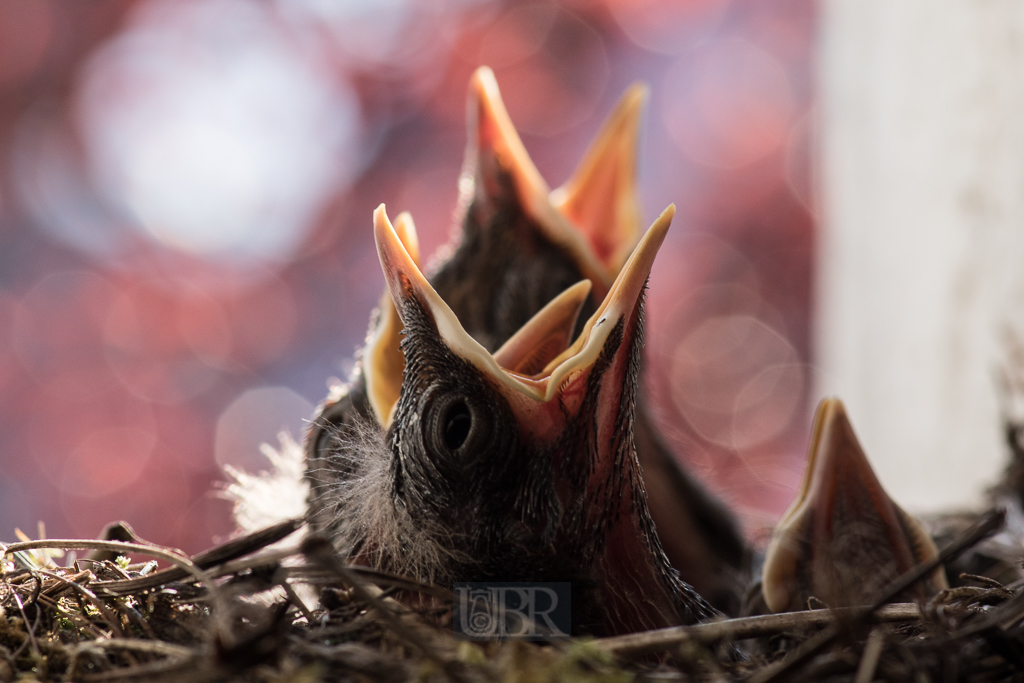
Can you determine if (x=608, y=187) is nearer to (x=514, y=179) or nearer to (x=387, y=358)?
(x=514, y=179)

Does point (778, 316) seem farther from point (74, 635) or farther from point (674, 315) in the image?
point (74, 635)

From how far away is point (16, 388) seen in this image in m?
2.44

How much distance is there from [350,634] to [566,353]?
0.92 ft

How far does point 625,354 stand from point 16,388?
236 cm

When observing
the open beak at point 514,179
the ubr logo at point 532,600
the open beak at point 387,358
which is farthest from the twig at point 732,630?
the open beak at point 514,179

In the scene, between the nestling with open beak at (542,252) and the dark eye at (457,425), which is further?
the nestling with open beak at (542,252)

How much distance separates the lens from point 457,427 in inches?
25.8

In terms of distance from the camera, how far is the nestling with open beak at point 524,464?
0.63 m

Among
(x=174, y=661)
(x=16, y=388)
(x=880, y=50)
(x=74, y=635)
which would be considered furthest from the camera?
(x=16, y=388)

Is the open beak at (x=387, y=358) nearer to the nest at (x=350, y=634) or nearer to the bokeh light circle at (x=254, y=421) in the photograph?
the nest at (x=350, y=634)

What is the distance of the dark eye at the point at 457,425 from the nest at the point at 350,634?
113 millimetres

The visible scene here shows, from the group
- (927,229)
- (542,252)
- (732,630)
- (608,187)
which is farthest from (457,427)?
(927,229)

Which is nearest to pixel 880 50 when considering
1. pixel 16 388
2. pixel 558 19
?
pixel 558 19

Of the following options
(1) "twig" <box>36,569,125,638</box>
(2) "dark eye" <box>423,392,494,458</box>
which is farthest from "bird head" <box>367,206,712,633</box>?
(1) "twig" <box>36,569,125,638</box>
